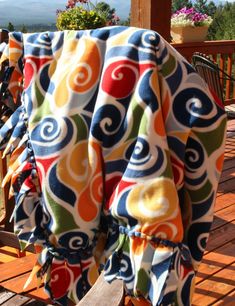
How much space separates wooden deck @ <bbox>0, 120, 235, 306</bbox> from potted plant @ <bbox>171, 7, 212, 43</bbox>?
2.18 meters

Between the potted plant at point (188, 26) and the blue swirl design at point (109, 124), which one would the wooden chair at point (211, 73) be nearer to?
the potted plant at point (188, 26)

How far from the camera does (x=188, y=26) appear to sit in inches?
180

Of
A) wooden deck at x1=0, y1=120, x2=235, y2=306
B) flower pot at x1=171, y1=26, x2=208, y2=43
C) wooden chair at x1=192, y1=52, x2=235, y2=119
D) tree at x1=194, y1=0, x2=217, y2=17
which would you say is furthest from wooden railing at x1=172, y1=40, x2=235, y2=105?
tree at x1=194, y1=0, x2=217, y2=17

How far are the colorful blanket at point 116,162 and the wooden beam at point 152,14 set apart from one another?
1.13 meters

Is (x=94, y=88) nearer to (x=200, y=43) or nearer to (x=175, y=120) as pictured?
(x=175, y=120)

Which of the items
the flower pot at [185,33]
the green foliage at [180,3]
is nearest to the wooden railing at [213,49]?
the flower pot at [185,33]

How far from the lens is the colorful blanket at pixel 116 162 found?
919 millimetres

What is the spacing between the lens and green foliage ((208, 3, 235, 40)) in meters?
8.23

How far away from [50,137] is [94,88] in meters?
0.14

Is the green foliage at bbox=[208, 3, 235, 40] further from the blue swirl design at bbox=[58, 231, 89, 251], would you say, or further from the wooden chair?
the blue swirl design at bbox=[58, 231, 89, 251]

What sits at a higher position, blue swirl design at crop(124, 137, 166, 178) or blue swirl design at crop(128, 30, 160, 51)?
blue swirl design at crop(128, 30, 160, 51)

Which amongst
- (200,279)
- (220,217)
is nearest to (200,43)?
(220,217)

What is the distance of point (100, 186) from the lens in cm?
Result: 100

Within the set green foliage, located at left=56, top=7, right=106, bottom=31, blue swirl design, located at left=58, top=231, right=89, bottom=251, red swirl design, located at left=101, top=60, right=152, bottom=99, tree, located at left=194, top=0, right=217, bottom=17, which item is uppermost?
tree, located at left=194, top=0, right=217, bottom=17
